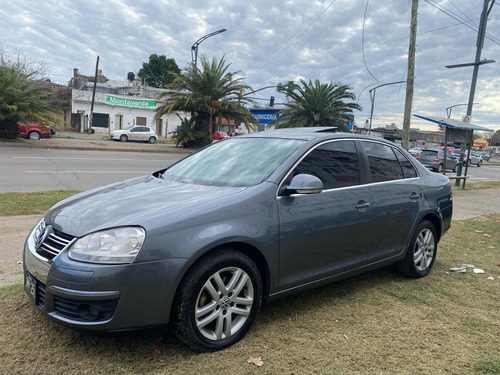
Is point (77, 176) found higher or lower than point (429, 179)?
lower

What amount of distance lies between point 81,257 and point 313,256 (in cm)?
179

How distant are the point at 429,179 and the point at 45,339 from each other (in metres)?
4.26

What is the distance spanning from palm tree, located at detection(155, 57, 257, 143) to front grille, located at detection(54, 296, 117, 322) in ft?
80.7

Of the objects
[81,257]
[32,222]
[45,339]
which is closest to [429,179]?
[81,257]

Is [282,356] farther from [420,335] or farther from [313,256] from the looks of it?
[420,335]

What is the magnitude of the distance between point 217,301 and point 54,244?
1167mm

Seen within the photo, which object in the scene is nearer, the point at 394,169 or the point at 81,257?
the point at 81,257

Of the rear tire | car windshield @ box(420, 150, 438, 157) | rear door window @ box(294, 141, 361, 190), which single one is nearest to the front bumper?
rear door window @ box(294, 141, 361, 190)

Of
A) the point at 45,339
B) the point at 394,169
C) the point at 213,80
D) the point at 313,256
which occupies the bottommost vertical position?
the point at 45,339

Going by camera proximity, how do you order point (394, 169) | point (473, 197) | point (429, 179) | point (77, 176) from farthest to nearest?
point (473, 197) → point (77, 176) → point (429, 179) → point (394, 169)

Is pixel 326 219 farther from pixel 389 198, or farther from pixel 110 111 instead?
pixel 110 111

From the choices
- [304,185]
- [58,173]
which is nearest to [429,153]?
[58,173]

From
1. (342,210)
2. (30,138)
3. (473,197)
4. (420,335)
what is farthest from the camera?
(30,138)

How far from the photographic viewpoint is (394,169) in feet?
14.1
